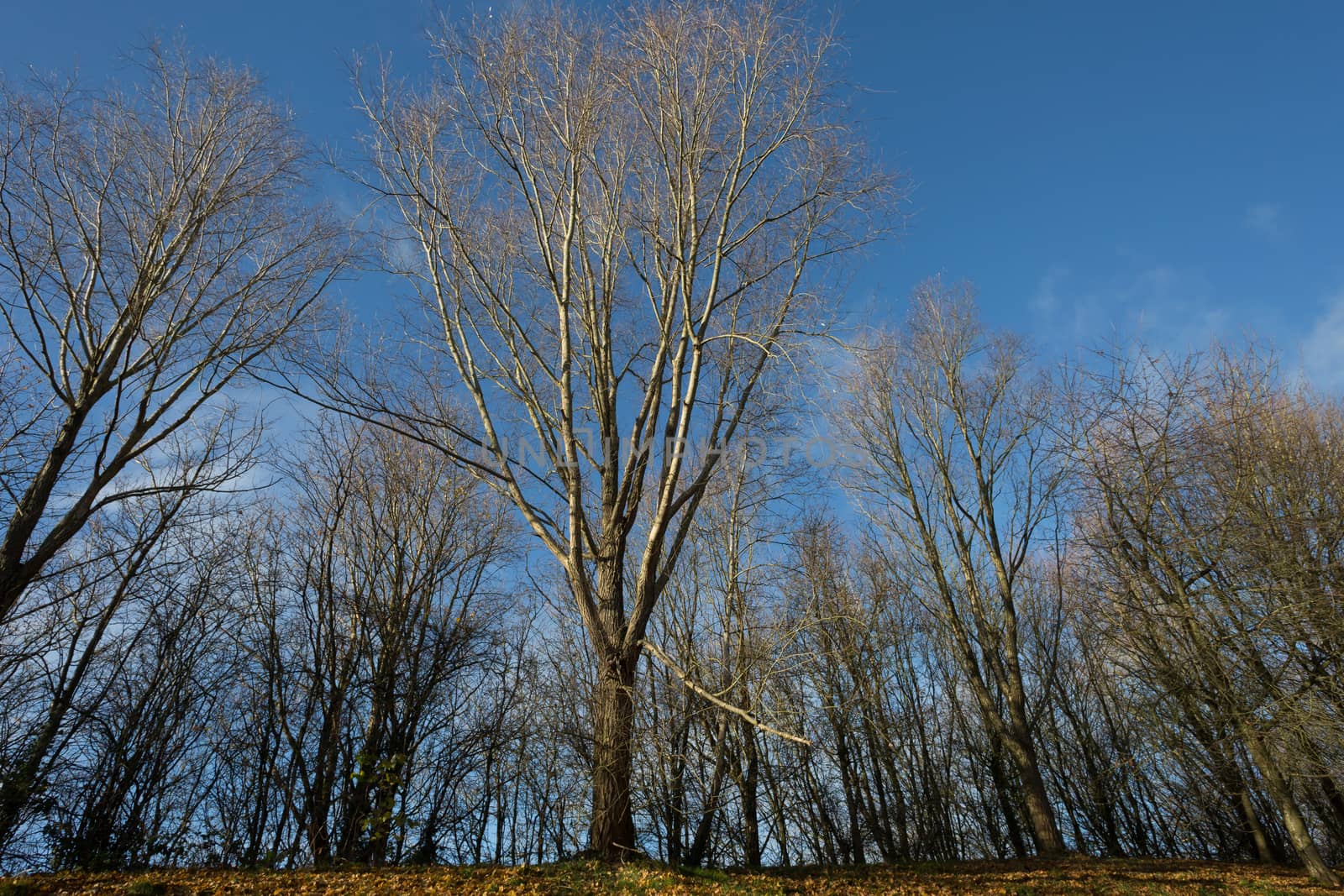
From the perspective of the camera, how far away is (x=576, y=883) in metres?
5.45

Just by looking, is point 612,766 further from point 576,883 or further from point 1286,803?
point 1286,803

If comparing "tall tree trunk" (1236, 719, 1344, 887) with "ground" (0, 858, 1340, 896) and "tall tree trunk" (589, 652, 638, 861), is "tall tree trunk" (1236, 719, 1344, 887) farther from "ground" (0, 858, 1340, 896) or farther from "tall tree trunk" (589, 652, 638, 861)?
"tall tree trunk" (589, 652, 638, 861)

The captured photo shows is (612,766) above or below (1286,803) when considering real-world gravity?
above

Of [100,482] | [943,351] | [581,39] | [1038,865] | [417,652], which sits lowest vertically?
[1038,865]

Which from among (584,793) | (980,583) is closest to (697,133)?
(584,793)

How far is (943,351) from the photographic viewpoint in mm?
14914

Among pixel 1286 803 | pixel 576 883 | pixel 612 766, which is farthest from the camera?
pixel 1286 803

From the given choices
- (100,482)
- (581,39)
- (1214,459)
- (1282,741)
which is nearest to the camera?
(581,39)

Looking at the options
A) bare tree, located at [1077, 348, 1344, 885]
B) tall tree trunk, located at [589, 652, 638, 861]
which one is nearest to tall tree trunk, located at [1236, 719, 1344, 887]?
bare tree, located at [1077, 348, 1344, 885]

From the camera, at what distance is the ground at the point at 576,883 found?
505 cm

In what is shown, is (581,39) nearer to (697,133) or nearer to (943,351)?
(697,133)

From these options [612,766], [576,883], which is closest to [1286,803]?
[612,766]

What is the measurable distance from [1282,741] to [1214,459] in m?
3.54

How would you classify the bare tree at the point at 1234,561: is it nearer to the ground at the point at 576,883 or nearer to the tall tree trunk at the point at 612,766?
the ground at the point at 576,883
